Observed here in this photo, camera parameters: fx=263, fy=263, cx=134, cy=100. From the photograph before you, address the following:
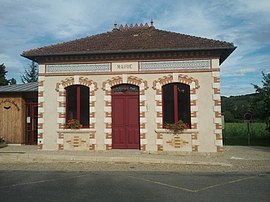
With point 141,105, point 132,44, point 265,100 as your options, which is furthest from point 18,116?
point 265,100

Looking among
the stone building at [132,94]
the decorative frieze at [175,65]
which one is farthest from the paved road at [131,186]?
the decorative frieze at [175,65]

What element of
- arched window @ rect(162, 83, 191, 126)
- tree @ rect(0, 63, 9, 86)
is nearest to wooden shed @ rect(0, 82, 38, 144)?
arched window @ rect(162, 83, 191, 126)

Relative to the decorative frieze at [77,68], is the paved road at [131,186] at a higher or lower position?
lower

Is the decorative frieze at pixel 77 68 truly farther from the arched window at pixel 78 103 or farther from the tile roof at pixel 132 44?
the arched window at pixel 78 103

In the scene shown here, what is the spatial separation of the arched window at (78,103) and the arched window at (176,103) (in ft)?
11.7

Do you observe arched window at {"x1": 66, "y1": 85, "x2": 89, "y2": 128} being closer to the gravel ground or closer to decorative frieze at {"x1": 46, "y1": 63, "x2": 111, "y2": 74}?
decorative frieze at {"x1": 46, "y1": 63, "x2": 111, "y2": 74}

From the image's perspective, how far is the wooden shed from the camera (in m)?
13.7

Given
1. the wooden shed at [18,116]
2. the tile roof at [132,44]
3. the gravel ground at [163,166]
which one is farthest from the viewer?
the wooden shed at [18,116]

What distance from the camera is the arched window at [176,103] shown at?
1150cm

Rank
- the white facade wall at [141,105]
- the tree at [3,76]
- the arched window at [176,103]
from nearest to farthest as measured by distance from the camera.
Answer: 1. the white facade wall at [141,105]
2. the arched window at [176,103]
3. the tree at [3,76]

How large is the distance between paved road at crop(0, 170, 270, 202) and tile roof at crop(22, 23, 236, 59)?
18.0 ft

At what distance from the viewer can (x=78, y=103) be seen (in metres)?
12.1

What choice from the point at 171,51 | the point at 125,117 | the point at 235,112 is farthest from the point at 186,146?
the point at 235,112

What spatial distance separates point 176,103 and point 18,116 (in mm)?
8221
